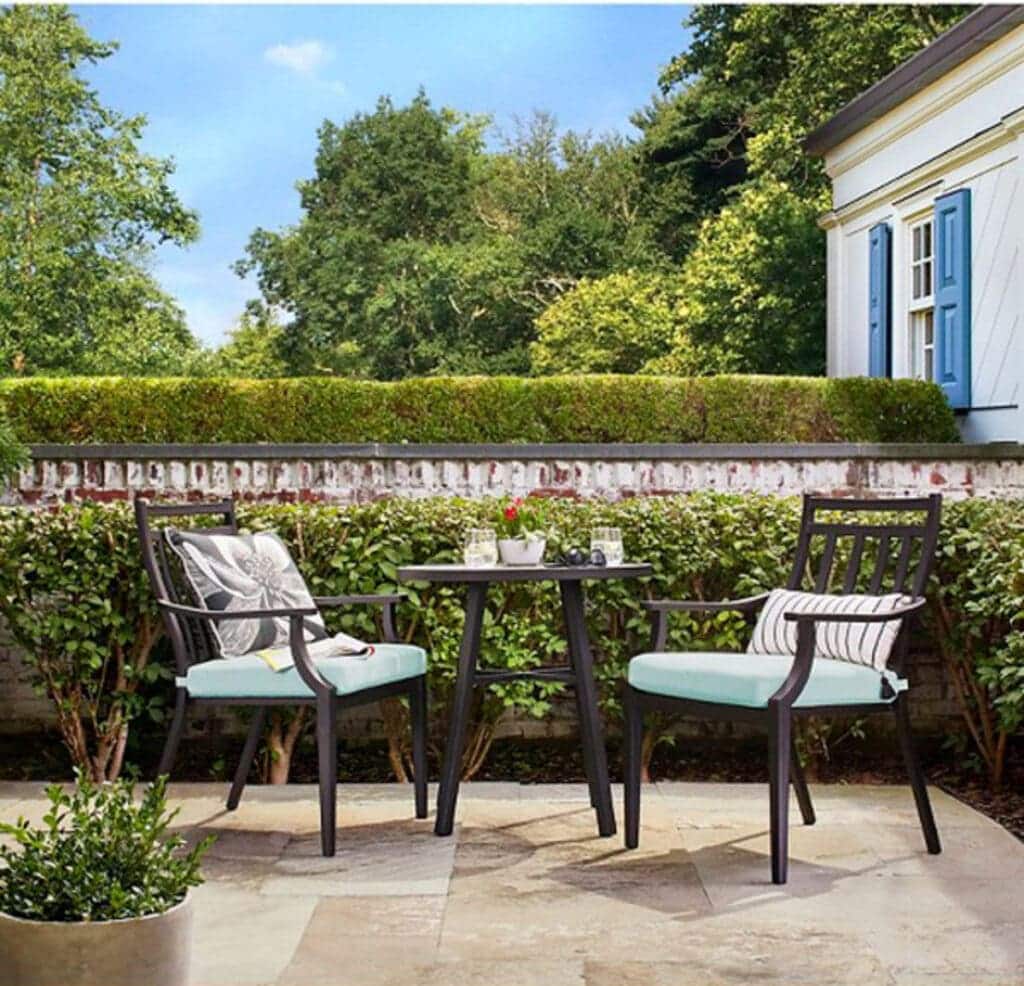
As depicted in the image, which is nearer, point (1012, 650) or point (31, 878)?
point (31, 878)

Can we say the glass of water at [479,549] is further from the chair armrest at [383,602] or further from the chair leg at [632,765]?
the chair leg at [632,765]

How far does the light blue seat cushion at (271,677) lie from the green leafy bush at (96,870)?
5.25ft

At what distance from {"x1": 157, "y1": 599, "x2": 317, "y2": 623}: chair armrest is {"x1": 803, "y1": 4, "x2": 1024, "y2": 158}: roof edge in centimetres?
754

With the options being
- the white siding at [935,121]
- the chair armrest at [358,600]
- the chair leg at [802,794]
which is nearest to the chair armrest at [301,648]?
the chair armrest at [358,600]

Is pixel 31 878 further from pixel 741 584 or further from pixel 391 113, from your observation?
pixel 391 113

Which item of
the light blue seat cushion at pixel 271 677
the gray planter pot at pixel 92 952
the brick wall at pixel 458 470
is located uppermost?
the brick wall at pixel 458 470

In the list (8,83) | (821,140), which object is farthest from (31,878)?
(8,83)

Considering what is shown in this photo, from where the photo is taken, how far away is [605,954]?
3768 millimetres

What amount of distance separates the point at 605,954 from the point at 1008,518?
254 centimetres

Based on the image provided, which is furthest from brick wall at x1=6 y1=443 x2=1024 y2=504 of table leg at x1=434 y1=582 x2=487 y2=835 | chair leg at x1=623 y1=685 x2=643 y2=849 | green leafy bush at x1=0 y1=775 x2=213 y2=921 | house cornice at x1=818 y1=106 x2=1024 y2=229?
green leafy bush at x1=0 y1=775 x2=213 y2=921

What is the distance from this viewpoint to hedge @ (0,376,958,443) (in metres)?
11.4

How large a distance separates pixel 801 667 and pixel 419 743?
4.63ft

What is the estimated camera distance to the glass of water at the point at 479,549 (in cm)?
515

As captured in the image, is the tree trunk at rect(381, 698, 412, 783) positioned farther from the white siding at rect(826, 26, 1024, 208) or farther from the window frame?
the window frame
